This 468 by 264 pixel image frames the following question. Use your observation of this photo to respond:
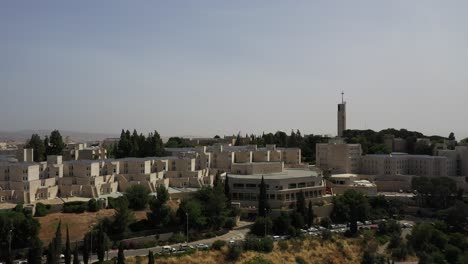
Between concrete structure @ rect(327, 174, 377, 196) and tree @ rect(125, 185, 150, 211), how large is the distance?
27.5m

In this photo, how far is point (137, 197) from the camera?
5322 centimetres

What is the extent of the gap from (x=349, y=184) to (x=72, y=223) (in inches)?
1527

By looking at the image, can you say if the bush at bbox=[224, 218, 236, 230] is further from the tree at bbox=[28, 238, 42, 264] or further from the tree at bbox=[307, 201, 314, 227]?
the tree at bbox=[28, 238, 42, 264]

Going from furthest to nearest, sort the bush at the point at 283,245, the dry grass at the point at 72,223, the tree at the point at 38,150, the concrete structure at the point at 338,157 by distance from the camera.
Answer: the concrete structure at the point at 338,157, the tree at the point at 38,150, the bush at the point at 283,245, the dry grass at the point at 72,223

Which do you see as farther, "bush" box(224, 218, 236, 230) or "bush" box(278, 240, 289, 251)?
"bush" box(224, 218, 236, 230)

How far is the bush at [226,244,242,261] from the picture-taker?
45.1 metres

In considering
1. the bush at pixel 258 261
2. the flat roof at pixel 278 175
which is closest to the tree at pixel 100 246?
the bush at pixel 258 261

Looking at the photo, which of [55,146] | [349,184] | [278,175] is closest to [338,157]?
[349,184]

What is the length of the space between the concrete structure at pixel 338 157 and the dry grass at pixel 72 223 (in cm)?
3915

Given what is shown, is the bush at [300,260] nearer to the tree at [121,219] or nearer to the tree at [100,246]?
the tree at [121,219]

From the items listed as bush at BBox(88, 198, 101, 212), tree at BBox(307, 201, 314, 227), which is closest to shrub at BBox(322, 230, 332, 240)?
tree at BBox(307, 201, 314, 227)

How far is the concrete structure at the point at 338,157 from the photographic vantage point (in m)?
77.6

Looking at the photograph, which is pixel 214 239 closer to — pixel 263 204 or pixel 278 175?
pixel 263 204

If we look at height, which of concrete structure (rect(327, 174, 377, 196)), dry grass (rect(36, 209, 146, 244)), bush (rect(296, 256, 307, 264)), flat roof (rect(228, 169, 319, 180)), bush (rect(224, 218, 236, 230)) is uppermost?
flat roof (rect(228, 169, 319, 180))
